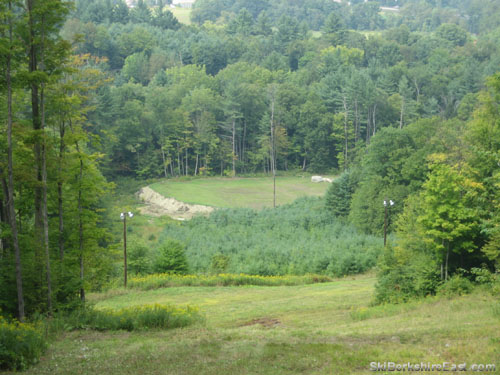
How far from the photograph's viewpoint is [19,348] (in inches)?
504

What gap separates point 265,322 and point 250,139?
238ft

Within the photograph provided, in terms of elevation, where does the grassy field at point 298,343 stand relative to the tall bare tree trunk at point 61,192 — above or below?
below

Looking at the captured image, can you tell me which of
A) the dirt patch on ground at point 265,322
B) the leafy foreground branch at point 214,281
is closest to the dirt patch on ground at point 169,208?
the leafy foreground branch at point 214,281

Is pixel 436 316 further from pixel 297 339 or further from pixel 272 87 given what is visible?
pixel 272 87

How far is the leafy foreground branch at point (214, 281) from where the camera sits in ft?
104

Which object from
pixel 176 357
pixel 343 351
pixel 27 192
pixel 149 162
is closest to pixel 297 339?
pixel 343 351

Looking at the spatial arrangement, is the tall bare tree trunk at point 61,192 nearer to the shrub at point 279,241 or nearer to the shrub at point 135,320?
the shrub at point 135,320

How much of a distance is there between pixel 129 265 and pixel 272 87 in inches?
2075

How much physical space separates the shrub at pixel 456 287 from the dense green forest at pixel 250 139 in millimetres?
609

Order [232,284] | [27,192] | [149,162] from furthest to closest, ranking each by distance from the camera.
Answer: [149,162]
[232,284]
[27,192]

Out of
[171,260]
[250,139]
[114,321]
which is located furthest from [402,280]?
[250,139]

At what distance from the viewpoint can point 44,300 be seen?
63.4ft

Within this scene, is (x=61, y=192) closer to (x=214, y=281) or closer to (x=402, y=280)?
(x=214, y=281)

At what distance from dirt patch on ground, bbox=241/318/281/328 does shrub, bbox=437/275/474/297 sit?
7561mm
